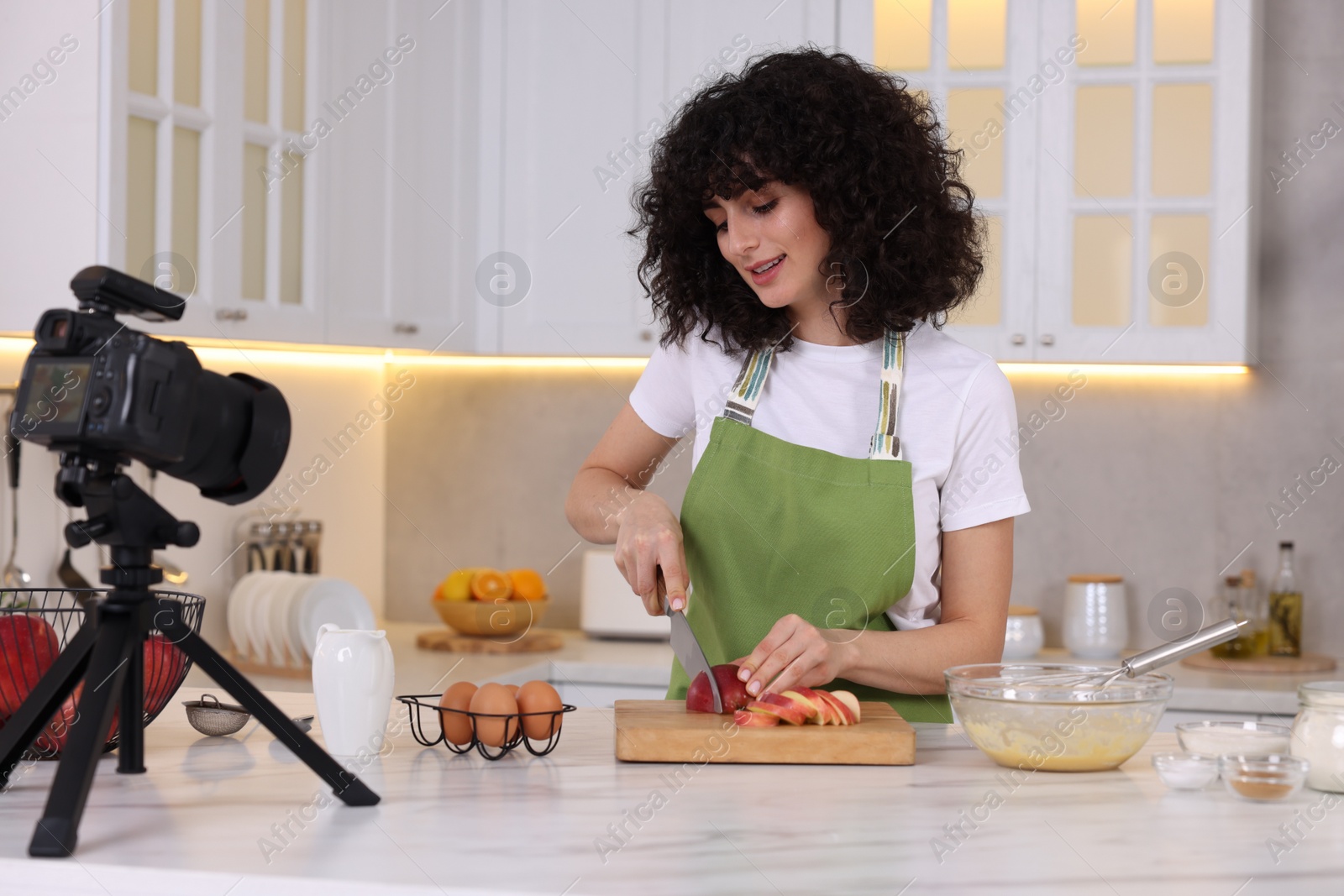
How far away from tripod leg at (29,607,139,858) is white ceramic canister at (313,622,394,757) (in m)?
0.23

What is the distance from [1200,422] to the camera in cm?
302

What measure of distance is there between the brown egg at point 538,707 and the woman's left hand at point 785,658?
0.19 m

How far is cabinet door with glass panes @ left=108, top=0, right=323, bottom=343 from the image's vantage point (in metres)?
2.11

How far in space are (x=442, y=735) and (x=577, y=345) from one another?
1.87m

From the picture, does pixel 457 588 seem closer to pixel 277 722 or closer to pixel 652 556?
pixel 652 556

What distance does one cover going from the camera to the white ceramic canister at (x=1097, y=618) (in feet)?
9.36

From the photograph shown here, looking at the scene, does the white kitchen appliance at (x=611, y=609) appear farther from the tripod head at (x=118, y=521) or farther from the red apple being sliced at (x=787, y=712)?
the tripod head at (x=118, y=521)

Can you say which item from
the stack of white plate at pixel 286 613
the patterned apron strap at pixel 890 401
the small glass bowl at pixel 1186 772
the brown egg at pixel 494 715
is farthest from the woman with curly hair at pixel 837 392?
the stack of white plate at pixel 286 613

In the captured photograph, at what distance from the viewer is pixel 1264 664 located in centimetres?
271

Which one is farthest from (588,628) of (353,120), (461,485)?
(353,120)

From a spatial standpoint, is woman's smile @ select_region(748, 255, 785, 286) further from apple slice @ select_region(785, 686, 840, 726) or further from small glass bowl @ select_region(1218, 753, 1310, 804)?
small glass bowl @ select_region(1218, 753, 1310, 804)

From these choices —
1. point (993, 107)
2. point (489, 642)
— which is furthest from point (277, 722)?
point (993, 107)

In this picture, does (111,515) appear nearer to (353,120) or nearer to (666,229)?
(666,229)

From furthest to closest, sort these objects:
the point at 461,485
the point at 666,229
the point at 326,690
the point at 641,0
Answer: the point at 461,485 < the point at 641,0 < the point at 666,229 < the point at 326,690
